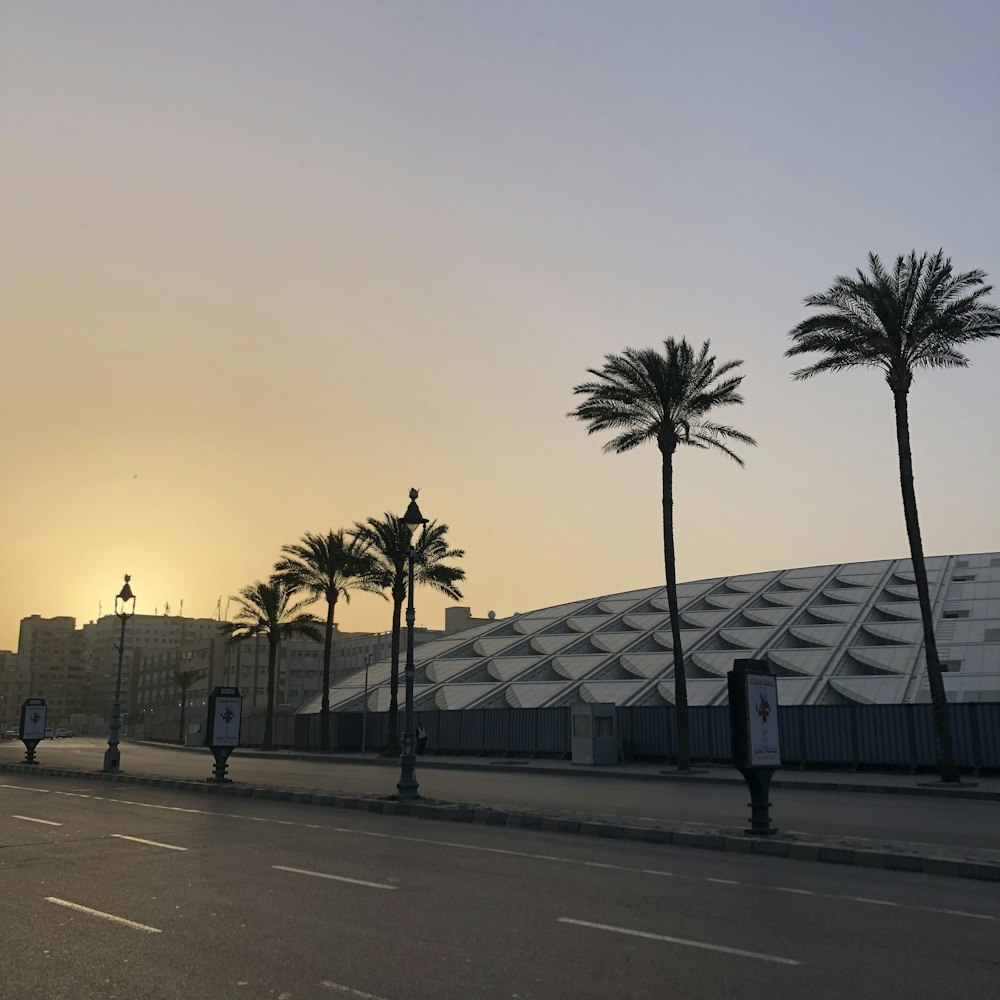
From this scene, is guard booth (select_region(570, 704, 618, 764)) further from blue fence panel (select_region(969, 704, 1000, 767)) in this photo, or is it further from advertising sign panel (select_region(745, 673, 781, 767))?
advertising sign panel (select_region(745, 673, 781, 767))

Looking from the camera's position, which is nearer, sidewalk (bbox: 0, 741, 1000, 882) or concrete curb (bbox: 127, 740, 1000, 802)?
sidewalk (bbox: 0, 741, 1000, 882)

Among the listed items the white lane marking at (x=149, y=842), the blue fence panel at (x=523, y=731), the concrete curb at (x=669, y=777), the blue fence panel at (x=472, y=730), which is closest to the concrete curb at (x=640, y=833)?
the white lane marking at (x=149, y=842)

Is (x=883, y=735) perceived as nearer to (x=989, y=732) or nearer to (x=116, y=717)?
(x=989, y=732)

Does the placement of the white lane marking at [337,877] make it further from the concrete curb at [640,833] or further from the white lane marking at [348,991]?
the concrete curb at [640,833]

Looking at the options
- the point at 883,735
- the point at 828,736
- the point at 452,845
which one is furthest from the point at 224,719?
the point at 883,735

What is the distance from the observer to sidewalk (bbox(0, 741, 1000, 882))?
1280cm

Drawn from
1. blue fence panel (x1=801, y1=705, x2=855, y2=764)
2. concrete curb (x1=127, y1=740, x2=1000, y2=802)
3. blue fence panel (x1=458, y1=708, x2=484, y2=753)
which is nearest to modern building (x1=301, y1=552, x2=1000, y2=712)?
blue fence panel (x1=458, y1=708, x2=484, y2=753)

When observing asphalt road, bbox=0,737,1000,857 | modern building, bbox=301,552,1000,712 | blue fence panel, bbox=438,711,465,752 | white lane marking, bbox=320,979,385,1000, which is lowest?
asphalt road, bbox=0,737,1000,857

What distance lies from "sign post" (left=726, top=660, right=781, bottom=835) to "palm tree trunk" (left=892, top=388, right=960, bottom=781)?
12394 millimetres

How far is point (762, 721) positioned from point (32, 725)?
33242 millimetres

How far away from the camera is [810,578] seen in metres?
59.3

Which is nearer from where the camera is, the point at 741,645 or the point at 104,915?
the point at 104,915

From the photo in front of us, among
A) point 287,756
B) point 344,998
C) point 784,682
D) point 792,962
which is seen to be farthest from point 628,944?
point 287,756

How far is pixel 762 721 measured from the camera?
15.8 meters
